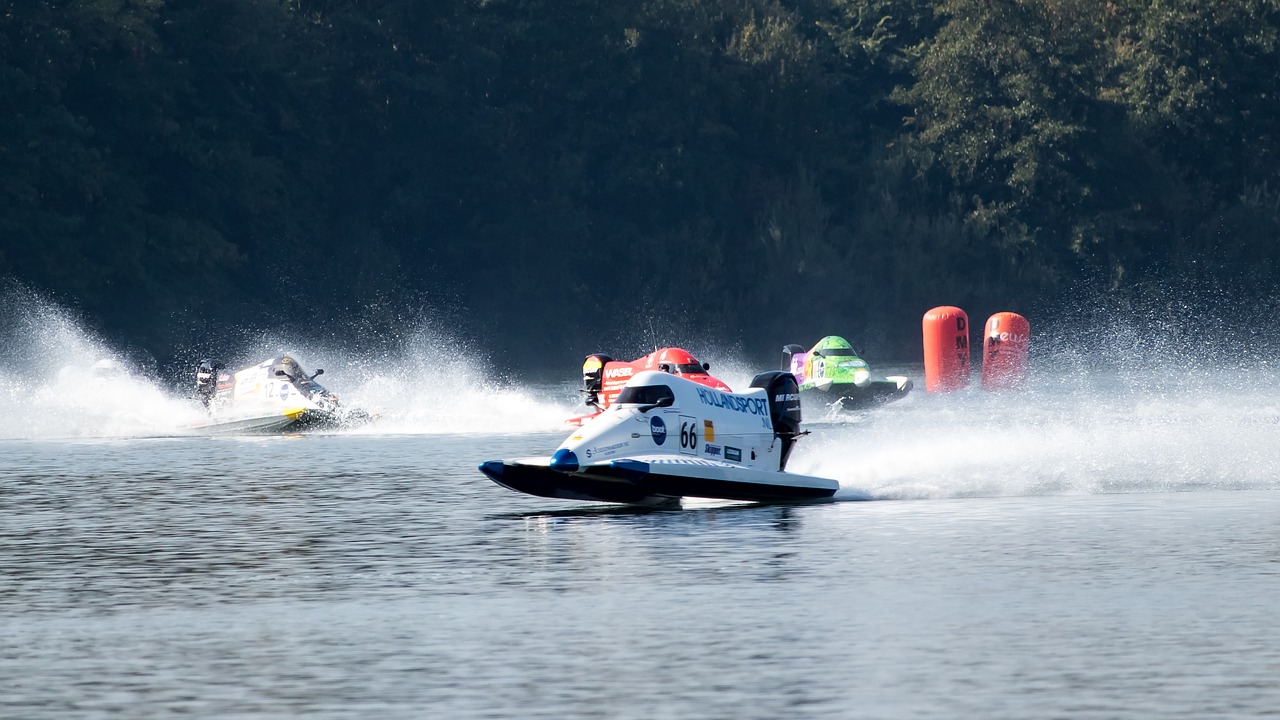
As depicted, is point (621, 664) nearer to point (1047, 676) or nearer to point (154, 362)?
point (1047, 676)

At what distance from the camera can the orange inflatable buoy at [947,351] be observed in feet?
137

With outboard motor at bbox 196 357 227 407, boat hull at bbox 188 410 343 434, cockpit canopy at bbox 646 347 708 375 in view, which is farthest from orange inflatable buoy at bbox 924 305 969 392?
outboard motor at bbox 196 357 227 407

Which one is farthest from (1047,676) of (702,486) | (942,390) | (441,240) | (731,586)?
(441,240)

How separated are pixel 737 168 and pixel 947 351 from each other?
29439 millimetres

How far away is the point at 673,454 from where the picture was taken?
2061 centimetres

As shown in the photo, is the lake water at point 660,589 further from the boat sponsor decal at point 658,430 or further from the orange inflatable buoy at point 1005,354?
the orange inflatable buoy at point 1005,354

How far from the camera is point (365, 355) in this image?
60.8 m

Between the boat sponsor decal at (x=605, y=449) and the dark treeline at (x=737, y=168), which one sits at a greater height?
the dark treeline at (x=737, y=168)

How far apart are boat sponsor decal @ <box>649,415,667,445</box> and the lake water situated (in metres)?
0.79

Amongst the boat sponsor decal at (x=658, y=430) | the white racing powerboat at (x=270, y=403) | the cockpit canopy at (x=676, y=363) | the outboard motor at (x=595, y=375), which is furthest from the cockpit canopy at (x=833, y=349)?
the boat sponsor decal at (x=658, y=430)

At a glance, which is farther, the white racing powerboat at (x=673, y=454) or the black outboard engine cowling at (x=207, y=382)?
the black outboard engine cowling at (x=207, y=382)

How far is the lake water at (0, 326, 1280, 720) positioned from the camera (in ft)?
39.0

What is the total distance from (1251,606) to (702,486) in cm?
698

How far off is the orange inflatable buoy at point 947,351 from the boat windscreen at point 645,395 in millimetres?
21560
